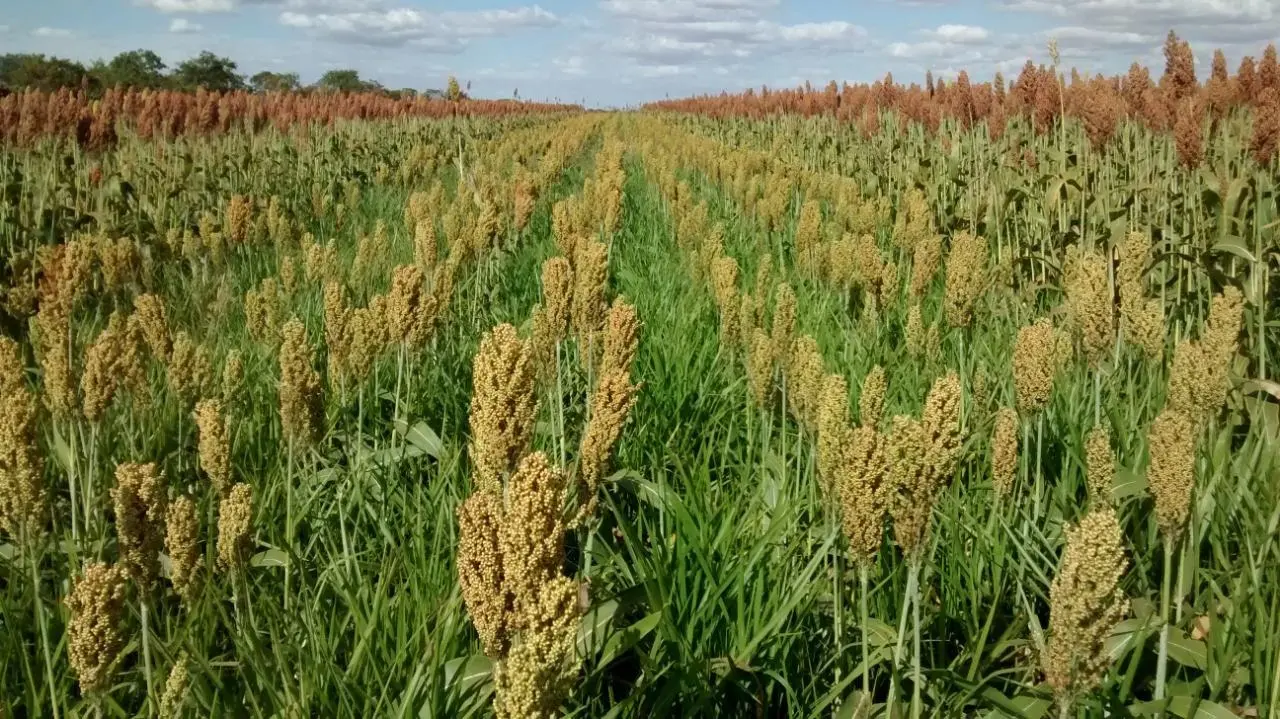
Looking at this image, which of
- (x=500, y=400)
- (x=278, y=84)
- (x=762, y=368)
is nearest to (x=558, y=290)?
(x=762, y=368)

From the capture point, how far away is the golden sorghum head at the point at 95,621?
1.19 metres

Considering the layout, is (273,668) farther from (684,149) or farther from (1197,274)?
(684,149)

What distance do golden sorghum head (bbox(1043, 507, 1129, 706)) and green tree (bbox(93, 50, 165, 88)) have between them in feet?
155

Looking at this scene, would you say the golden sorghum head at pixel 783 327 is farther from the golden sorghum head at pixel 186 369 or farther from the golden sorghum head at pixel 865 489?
the golden sorghum head at pixel 186 369

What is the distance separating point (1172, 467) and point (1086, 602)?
56 centimetres

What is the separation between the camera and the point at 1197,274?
4289 mm

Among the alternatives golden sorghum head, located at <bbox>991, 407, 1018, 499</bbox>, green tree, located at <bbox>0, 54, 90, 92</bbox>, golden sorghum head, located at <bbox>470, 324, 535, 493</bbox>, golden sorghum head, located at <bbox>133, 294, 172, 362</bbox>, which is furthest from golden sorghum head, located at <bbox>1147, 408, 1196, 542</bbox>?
green tree, located at <bbox>0, 54, 90, 92</bbox>

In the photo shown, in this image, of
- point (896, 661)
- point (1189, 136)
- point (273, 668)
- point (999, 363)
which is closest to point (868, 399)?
point (896, 661)

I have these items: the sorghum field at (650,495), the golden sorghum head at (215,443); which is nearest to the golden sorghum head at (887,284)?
the sorghum field at (650,495)

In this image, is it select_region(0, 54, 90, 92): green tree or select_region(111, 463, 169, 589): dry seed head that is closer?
select_region(111, 463, 169, 589): dry seed head

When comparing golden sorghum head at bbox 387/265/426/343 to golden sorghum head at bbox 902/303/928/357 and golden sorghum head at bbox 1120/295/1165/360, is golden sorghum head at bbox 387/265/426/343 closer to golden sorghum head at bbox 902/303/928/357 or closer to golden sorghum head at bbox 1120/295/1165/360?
golden sorghum head at bbox 902/303/928/357

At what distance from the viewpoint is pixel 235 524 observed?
1.48 metres

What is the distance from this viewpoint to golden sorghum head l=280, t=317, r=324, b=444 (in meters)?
1.88

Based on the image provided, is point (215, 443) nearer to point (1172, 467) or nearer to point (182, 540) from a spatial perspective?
point (182, 540)
